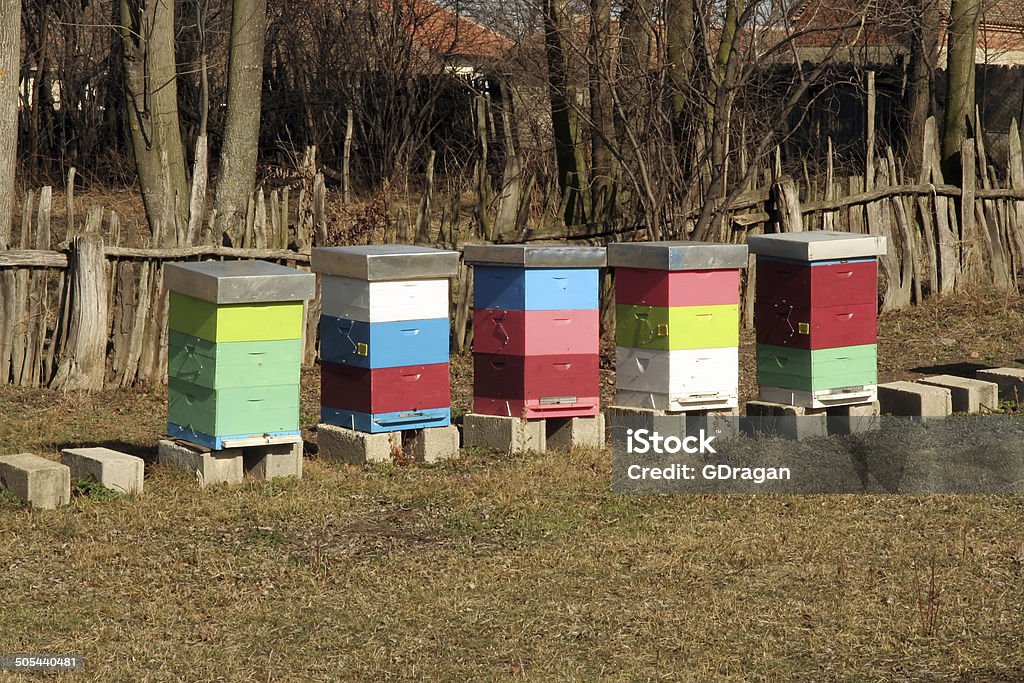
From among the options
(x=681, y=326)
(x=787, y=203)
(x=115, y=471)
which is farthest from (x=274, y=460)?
(x=787, y=203)

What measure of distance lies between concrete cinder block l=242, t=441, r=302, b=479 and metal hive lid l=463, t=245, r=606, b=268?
166 cm

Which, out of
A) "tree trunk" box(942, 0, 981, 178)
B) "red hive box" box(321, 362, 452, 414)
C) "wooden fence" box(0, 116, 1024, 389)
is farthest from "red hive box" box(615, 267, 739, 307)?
"tree trunk" box(942, 0, 981, 178)

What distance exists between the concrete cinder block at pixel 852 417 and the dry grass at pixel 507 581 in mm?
1203

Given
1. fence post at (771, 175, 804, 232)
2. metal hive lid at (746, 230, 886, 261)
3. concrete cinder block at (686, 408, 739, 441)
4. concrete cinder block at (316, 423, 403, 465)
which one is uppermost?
fence post at (771, 175, 804, 232)

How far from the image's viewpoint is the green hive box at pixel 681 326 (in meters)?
8.14

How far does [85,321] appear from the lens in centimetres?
1042

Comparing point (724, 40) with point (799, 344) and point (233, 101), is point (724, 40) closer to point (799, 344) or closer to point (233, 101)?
point (799, 344)

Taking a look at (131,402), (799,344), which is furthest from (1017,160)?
(131,402)

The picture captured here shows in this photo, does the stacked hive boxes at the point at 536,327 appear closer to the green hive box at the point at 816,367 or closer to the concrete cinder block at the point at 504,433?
the concrete cinder block at the point at 504,433

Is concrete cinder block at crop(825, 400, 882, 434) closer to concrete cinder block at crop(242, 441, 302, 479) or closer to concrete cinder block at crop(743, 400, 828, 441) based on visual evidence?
concrete cinder block at crop(743, 400, 828, 441)

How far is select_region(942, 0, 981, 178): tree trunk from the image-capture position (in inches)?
632

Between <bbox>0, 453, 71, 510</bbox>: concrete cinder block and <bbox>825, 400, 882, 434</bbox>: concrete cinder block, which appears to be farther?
<bbox>825, 400, 882, 434</bbox>: concrete cinder block

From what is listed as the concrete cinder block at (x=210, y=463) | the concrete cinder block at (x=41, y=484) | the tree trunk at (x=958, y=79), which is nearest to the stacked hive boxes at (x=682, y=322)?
the concrete cinder block at (x=210, y=463)

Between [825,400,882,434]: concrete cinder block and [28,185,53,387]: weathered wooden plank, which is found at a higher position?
[28,185,53,387]: weathered wooden plank
